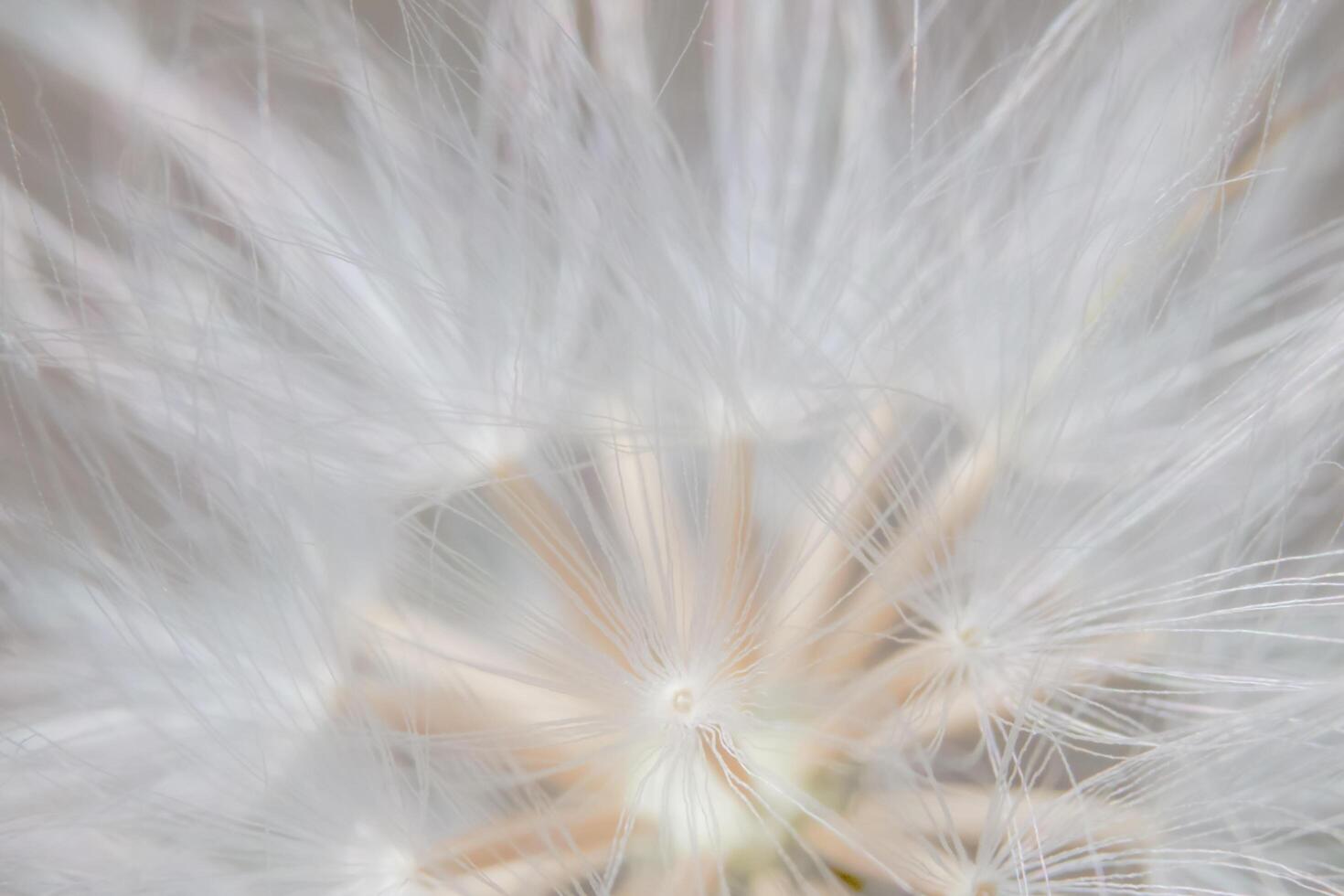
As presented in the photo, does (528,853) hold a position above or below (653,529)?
below

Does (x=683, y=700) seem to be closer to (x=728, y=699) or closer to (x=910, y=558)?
(x=728, y=699)

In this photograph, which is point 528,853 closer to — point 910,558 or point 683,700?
point 683,700

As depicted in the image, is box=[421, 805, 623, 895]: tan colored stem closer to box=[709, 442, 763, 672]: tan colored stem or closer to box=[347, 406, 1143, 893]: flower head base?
box=[347, 406, 1143, 893]: flower head base

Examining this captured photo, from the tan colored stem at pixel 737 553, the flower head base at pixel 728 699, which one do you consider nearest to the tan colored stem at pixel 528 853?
the flower head base at pixel 728 699

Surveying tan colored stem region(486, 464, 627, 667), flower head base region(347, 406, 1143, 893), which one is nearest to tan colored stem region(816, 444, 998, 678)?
flower head base region(347, 406, 1143, 893)

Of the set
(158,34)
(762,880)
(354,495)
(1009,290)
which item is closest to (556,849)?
(762,880)

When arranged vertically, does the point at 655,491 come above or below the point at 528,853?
above

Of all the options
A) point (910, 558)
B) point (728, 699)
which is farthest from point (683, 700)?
point (910, 558)

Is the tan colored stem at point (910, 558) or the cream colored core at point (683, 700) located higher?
the tan colored stem at point (910, 558)

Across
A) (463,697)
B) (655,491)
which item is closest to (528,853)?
(463,697)

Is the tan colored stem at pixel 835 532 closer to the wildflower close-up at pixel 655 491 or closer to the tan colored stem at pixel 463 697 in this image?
the wildflower close-up at pixel 655 491
